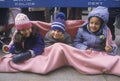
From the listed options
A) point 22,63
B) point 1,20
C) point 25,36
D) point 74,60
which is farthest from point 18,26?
Result: point 1,20

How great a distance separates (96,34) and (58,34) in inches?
21.1

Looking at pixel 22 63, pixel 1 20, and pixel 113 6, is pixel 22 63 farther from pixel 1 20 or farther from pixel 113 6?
pixel 113 6

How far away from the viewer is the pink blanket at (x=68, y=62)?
4148 millimetres

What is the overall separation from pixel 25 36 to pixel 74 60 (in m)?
0.72

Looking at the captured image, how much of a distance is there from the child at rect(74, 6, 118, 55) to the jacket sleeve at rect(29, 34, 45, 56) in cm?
50

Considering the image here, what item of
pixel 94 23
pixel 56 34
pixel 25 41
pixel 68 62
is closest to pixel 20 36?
pixel 25 41

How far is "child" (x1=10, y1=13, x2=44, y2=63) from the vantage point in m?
→ 4.38

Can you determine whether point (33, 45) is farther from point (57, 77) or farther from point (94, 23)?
point (94, 23)

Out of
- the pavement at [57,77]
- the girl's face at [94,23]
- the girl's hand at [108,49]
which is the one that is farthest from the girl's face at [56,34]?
the girl's hand at [108,49]

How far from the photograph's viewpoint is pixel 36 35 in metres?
4.50

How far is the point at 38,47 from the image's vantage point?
4.47 m

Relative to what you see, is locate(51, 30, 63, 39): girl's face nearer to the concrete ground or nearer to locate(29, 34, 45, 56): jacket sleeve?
locate(29, 34, 45, 56): jacket sleeve

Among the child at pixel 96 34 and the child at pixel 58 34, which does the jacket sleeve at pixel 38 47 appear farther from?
the child at pixel 96 34

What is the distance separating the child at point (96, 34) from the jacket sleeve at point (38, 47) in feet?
1.64
